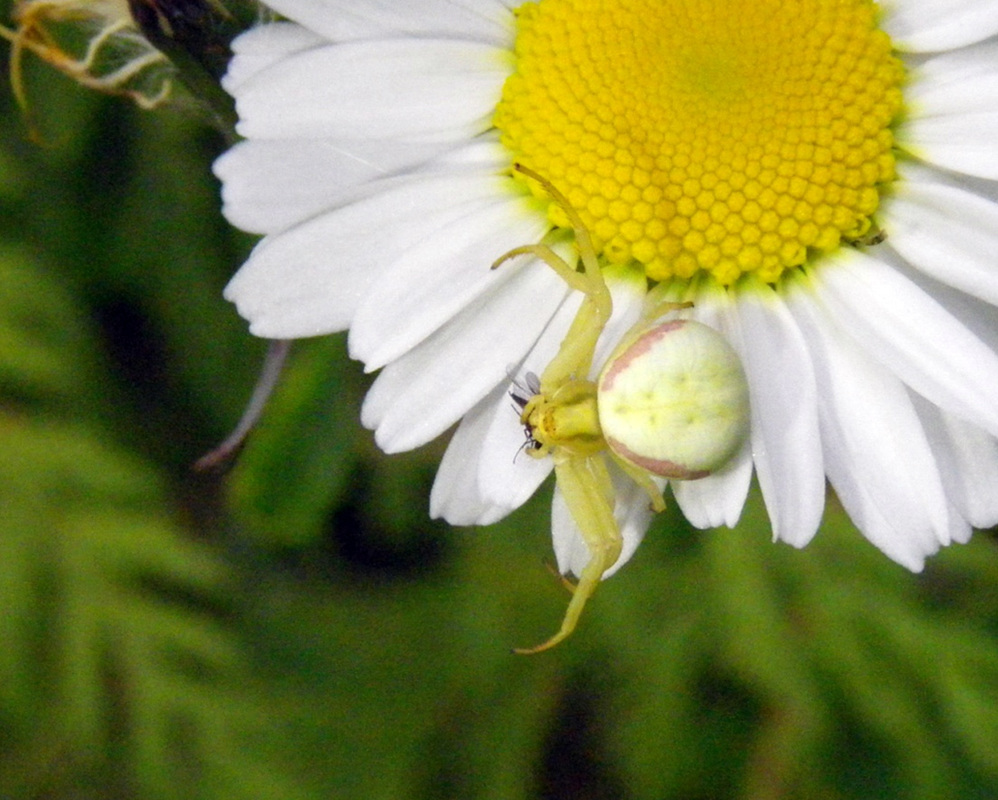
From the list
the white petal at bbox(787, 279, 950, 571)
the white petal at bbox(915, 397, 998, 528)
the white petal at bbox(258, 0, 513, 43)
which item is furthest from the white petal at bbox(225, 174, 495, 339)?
the white petal at bbox(915, 397, 998, 528)

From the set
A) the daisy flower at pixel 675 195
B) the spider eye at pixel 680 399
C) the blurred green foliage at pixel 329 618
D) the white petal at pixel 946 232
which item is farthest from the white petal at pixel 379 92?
the blurred green foliage at pixel 329 618

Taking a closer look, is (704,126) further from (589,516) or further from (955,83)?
→ (589,516)

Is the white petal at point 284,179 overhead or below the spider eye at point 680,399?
overhead

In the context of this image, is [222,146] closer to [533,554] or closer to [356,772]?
[533,554]

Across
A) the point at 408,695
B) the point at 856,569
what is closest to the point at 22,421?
the point at 408,695

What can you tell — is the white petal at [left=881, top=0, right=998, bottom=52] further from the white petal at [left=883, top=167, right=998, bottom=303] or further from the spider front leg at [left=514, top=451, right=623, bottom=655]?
the spider front leg at [left=514, top=451, right=623, bottom=655]

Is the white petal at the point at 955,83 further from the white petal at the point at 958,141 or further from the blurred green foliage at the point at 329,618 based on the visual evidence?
the blurred green foliage at the point at 329,618
